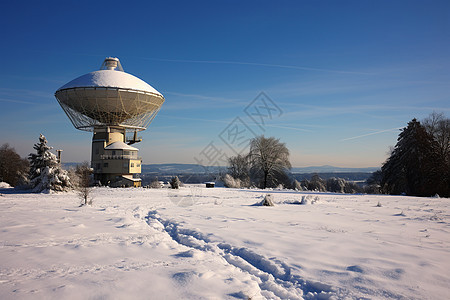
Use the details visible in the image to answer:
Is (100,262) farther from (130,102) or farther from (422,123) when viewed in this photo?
(422,123)

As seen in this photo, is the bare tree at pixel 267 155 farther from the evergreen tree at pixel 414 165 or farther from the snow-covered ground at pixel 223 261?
the snow-covered ground at pixel 223 261

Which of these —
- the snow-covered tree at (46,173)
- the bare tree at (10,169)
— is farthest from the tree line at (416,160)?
the bare tree at (10,169)

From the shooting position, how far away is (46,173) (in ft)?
80.7

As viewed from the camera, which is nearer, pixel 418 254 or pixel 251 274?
pixel 251 274

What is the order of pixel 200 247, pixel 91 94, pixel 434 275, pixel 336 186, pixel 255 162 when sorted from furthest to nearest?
pixel 336 186, pixel 255 162, pixel 91 94, pixel 200 247, pixel 434 275

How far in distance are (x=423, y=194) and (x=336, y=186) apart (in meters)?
58.1

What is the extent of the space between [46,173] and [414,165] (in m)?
34.0

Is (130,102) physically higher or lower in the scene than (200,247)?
higher

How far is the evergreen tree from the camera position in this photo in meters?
27.6

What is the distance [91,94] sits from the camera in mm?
33531

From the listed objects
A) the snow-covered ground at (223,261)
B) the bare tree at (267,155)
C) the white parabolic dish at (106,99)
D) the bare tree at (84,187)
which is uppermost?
the white parabolic dish at (106,99)

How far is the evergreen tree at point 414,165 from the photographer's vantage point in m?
27.6

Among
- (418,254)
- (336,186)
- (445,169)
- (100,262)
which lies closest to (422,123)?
(445,169)

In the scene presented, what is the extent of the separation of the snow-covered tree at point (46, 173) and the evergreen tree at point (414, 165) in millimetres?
32425
